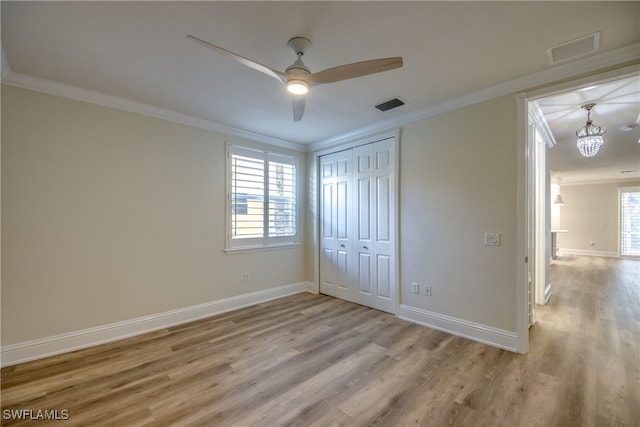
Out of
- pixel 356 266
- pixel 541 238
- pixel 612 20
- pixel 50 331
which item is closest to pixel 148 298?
pixel 50 331

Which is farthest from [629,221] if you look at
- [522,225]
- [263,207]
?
[263,207]

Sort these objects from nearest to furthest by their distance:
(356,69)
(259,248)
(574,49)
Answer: (356,69)
(574,49)
(259,248)

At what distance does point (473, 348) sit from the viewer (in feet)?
9.25

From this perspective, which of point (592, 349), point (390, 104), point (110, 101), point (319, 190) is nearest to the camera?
point (592, 349)

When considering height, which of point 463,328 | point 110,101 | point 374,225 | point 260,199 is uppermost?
point 110,101

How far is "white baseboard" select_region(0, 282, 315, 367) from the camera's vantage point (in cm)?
256

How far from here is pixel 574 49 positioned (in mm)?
2164

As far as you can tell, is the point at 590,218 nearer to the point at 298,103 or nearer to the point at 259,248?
the point at 259,248

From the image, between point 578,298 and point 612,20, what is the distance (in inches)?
170

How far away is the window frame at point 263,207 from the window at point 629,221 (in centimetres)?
1057

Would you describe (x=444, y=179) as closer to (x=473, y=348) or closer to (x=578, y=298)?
(x=473, y=348)

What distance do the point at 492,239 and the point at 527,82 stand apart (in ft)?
5.09

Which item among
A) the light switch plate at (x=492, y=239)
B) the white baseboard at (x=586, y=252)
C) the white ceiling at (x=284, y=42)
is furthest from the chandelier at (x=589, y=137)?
the white baseboard at (x=586, y=252)

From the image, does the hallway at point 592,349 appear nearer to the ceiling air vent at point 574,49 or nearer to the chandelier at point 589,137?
the chandelier at point 589,137
